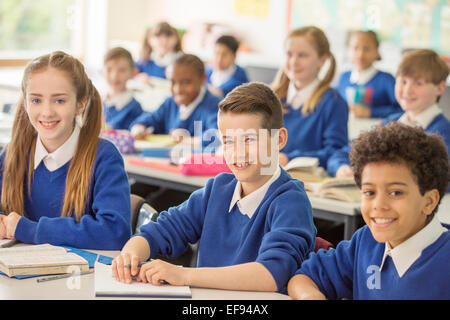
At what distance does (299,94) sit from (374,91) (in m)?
1.74

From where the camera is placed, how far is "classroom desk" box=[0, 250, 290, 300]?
134 cm

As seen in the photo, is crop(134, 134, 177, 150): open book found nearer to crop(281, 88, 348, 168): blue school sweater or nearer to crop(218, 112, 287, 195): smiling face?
crop(281, 88, 348, 168): blue school sweater

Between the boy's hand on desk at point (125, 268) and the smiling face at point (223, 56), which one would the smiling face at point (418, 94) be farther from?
the smiling face at point (223, 56)

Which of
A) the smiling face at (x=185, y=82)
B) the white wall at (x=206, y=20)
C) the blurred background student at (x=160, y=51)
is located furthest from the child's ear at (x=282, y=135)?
the white wall at (x=206, y=20)

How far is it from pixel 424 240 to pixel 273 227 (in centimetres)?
36

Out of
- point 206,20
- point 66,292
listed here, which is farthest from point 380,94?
point 66,292

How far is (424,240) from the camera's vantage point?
4.41 ft

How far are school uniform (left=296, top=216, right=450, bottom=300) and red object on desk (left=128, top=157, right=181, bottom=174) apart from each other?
1421 mm

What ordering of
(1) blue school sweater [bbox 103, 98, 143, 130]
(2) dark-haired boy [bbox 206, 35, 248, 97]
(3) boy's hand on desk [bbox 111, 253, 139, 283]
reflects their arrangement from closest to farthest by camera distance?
(3) boy's hand on desk [bbox 111, 253, 139, 283] → (1) blue school sweater [bbox 103, 98, 143, 130] → (2) dark-haired boy [bbox 206, 35, 248, 97]

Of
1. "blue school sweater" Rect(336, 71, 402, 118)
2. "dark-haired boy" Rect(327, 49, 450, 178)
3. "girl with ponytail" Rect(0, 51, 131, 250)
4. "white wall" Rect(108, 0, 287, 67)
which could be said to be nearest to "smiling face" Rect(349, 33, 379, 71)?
"blue school sweater" Rect(336, 71, 402, 118)

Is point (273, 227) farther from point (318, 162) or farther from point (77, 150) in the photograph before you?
point (318, 162)

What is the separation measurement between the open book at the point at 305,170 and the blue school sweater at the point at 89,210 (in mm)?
948

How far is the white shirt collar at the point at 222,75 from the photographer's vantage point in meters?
5.32

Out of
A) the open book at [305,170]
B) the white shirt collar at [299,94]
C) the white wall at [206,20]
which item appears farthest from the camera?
the white wall at [206,20]
